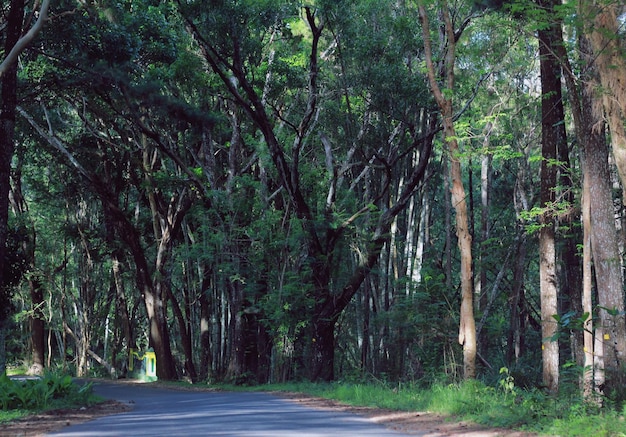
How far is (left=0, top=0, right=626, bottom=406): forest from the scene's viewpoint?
16234 millimetres

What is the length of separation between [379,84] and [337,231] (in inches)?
201

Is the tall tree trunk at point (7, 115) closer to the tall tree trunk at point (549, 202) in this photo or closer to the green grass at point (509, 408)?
the green grass at point (509, 408)

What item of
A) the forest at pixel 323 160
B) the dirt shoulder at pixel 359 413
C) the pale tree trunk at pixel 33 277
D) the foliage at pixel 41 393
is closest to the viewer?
the dirt shoulder at pixel 359 413

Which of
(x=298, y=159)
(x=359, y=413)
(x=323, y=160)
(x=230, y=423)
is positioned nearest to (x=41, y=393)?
(x=230, y=423)

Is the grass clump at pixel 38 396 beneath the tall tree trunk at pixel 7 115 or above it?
beneath

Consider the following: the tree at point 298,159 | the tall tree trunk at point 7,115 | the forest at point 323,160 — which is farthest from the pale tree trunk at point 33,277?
the tall tree trunk at point 7,115

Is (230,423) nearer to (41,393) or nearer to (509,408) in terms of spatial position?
(509,408)

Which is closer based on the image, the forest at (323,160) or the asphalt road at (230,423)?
the asphalt road at (230,423)

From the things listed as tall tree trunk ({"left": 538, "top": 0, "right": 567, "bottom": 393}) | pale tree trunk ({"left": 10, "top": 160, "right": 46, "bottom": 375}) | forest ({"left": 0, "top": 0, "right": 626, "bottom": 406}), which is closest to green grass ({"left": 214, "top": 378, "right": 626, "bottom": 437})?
forest ({"left": 0, "top": 0, "right": 626, "bottom": 406})

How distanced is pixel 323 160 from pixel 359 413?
17.6 m

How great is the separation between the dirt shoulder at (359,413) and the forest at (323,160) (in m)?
3.10

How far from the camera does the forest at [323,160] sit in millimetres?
16234

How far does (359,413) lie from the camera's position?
13859mm

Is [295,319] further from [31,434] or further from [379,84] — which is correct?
[31,434]
